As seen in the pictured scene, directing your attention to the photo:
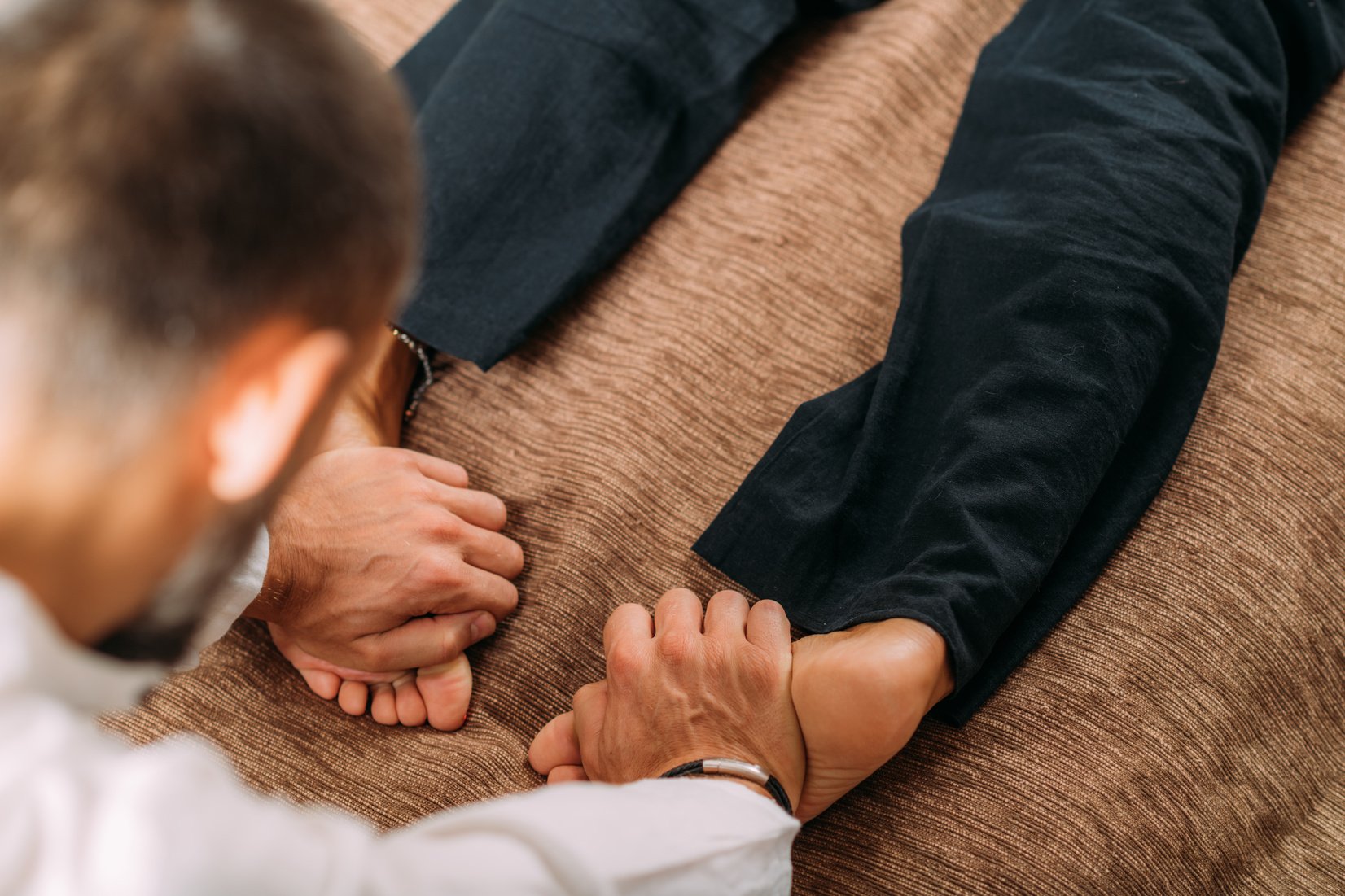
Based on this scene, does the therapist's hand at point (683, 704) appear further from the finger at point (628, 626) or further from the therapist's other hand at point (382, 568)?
the therapist's other hand at point (382, 568)

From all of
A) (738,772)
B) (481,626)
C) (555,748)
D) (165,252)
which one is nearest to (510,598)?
(481,626)

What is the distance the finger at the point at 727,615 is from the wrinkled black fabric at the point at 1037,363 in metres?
0.03

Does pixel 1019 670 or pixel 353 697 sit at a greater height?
pixel 1019 670

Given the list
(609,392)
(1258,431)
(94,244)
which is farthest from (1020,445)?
(94,244)

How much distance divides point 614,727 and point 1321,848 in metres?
0.54

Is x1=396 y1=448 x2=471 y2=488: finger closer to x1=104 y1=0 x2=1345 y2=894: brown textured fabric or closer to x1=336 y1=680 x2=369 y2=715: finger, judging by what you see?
x1=104 y1=0 x2=1345 y2=894: brown textured fabric

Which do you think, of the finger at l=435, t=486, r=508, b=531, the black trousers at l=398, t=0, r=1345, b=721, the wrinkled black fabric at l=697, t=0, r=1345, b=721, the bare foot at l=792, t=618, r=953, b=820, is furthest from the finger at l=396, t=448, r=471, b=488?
the bare foot at l=792, t=618, r=953, b=820

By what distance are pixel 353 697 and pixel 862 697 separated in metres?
0.41

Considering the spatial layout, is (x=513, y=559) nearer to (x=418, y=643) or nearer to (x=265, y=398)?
(x=418, y=643)

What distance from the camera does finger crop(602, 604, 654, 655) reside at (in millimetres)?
820

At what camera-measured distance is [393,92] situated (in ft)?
1.44

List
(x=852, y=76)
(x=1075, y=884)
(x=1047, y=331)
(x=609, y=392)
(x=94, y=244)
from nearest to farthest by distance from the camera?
(x=94, y=244) < (x=1075, y=884) < (x=1047, y=331) < (x=609, y=392) < (x=852, y=76)

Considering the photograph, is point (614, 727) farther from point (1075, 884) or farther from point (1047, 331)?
point (1047, 331)

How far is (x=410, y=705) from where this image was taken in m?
0.86
